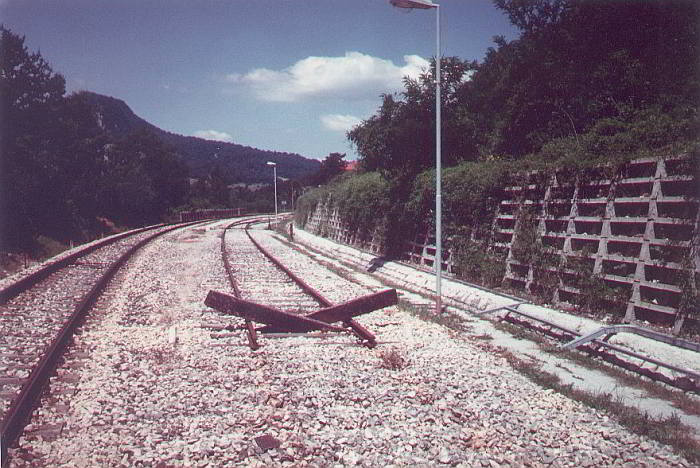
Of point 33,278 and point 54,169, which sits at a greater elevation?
point 54,169

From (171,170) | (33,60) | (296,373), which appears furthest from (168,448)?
(171,170)

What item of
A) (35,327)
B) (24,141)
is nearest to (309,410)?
(35,327)

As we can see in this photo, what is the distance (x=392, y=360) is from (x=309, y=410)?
159 centimetres

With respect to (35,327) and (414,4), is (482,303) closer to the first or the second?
(414,4)

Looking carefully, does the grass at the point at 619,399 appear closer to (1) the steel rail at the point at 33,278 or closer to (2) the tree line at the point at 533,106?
(2) the tree line at the point at 533,106

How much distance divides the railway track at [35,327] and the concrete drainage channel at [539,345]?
5.61m

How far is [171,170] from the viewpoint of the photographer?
245ft

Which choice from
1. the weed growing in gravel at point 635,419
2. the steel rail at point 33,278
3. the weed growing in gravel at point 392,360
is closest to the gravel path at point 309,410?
the weed growing in gravel at point 392,360

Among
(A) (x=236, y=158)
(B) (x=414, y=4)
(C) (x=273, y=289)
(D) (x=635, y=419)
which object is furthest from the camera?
(A) (x=236, y=158)

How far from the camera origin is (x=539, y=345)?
7062 millimetres

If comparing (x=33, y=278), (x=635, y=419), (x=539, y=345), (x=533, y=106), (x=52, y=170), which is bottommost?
(x=539, y=345)

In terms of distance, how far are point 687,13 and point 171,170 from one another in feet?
230

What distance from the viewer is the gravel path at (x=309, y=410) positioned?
12.2 ft

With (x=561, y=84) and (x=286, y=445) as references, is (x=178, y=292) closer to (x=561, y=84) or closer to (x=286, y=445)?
(x=286, y=445)
